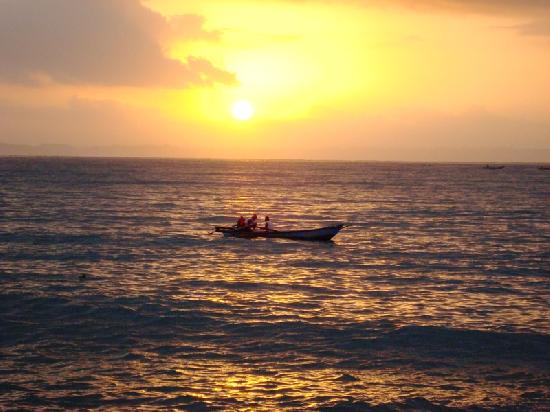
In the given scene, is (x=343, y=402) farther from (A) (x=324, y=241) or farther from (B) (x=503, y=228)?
(B) (x=503, y=228)

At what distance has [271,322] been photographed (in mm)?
25531

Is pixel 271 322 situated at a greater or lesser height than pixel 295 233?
lesser

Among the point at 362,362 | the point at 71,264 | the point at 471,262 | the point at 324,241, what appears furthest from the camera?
the point at 324,241

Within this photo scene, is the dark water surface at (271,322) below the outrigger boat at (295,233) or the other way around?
below

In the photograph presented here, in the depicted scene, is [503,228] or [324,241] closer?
[324,241]

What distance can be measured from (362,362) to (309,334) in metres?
3.06

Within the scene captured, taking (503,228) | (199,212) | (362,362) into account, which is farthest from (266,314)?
(199,212)

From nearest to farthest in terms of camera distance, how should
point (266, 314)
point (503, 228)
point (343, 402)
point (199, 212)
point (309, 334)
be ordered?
point (343, 402) < point (309, 334) < point (266, 314) < point (503, 228) < point (199, 212)

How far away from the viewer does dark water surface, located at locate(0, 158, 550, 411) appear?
1875cm

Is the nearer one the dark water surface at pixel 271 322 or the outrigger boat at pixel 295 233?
the dark water surface at pixel 271 322

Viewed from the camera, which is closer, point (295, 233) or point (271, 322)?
point (271, 322)

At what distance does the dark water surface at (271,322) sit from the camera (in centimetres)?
1875

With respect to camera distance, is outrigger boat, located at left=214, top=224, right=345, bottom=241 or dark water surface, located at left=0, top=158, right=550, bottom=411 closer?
dark water surface, located at left=0, top=158, right=550, bottom=411

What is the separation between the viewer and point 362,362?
2136cm
